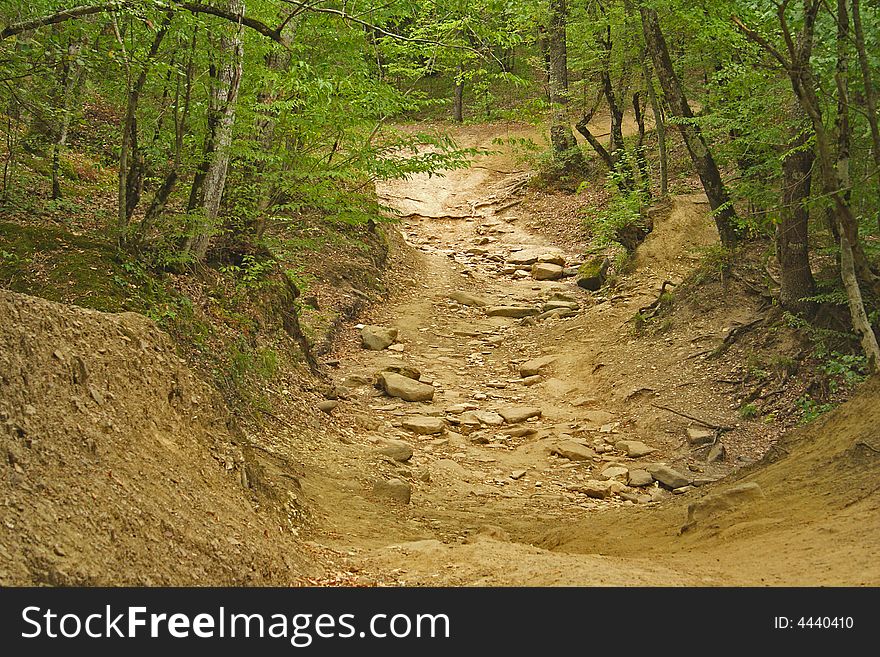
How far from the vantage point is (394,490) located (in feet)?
25.1

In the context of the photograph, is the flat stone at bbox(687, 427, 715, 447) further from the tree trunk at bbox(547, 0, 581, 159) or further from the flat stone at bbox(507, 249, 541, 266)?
the tree trunk at bbox(547, 0, 581, 159)

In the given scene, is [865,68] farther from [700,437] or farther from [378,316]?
[378,316]

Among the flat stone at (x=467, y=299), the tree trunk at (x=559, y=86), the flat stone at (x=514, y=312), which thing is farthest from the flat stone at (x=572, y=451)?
the tree trunk at (x=559, y=86)

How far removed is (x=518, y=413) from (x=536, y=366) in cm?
204

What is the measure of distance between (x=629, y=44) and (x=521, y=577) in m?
15.2

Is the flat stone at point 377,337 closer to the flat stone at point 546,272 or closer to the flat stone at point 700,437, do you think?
the flat stone at point 546,272

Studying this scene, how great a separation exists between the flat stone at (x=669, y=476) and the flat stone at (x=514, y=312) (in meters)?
6.89

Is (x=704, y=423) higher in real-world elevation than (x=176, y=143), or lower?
lower

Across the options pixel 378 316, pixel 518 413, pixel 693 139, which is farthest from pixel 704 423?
pixel 378 316

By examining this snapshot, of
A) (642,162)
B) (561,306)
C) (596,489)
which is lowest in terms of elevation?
(596,489)

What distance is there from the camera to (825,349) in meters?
9.40

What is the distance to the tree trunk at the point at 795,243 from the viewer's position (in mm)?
9617

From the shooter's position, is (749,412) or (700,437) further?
(749,412)

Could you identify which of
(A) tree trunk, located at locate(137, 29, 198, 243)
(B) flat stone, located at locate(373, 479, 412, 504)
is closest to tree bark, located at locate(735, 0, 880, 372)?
(B) flat stone, located at locate(373, 479, 412, 504)
